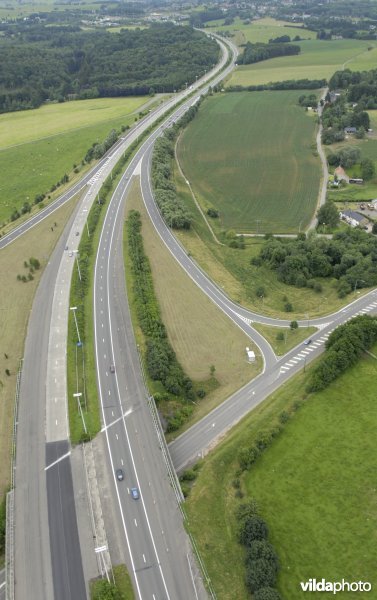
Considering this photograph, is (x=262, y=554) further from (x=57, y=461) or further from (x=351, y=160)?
(x=351, y=160)

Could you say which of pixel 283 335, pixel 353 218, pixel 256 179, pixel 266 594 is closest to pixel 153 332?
pixel 283 335

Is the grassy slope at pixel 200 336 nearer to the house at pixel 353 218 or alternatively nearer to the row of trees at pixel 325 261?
the row of trees at pixel 325 261

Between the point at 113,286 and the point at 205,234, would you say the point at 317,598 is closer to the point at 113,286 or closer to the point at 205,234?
the point at 113,286

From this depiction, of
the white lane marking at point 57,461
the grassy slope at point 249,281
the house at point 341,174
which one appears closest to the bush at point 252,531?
the white lane marking at point 57,461

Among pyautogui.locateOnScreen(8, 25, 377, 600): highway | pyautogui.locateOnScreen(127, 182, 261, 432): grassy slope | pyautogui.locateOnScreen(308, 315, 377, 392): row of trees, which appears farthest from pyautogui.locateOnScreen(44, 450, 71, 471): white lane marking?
pyautogui.locateOnScreen(308, 315, 377, 392): row of trees

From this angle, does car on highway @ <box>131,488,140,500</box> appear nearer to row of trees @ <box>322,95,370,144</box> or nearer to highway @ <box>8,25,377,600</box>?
highway @ <box>8,25,377,600</box>

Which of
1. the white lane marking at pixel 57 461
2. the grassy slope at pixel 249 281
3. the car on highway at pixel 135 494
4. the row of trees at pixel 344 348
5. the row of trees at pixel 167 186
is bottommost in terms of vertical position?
the car on highway at pixel 135 494

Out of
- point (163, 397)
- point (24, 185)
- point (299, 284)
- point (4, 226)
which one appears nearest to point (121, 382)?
point (163, 397)
